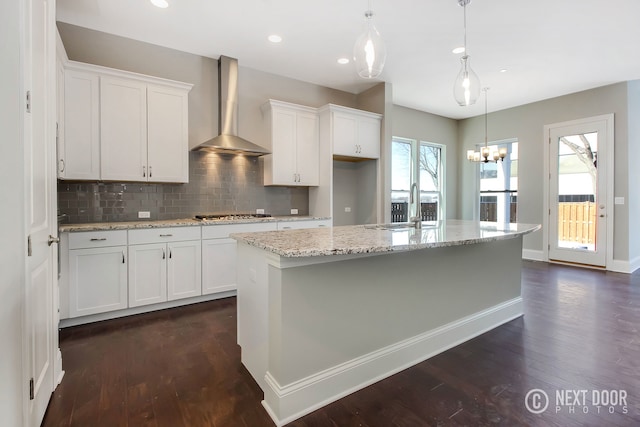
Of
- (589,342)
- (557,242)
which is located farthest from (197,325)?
(557,242)

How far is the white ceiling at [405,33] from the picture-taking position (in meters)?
3.03

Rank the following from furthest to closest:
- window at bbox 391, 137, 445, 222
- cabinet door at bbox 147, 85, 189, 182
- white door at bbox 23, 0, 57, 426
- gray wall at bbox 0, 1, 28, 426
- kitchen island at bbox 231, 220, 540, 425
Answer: window at bbox 391, 137, 445, 222
cabinet door at bbox 147, 85, 189, 182
kitchen island at bbox 231, 220, 540, 425
white door at bbox 23, 0, 57, 426
gray wall at bbox 0, 1, 28, 426

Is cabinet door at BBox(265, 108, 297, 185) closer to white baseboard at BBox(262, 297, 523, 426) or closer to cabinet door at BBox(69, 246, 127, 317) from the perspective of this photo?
cabinet door at BBox(69, 246, 127, 317)

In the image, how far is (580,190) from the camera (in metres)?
5.50

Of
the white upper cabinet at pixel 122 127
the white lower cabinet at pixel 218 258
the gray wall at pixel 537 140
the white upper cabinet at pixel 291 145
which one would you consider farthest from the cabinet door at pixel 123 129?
the gray wall at pixel 537 140

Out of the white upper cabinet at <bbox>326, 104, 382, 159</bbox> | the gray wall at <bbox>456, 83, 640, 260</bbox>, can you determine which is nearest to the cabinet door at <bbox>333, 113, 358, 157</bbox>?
the white upper cabinet at <bbox>326, 104, 382, 159</bbox>

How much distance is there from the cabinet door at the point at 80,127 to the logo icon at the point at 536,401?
4.04 m

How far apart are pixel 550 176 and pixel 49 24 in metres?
7.17

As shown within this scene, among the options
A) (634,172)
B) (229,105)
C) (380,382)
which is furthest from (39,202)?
(634,172)

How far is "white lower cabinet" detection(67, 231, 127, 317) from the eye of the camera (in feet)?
9.34

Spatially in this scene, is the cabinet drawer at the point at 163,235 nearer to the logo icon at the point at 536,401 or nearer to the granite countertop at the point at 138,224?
the granite countertop at the point at 138,224

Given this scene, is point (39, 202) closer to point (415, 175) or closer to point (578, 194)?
point (415, 175)

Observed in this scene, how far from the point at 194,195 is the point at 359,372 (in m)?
3.05

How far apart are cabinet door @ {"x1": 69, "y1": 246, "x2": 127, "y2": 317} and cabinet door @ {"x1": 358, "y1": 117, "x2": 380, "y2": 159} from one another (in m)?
3.46
